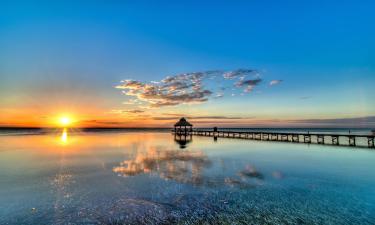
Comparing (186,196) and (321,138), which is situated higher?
(186,196)

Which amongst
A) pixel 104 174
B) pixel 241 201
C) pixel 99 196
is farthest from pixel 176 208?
pixel 104 174

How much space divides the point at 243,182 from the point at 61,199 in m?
9.93

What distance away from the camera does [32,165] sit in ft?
63.1

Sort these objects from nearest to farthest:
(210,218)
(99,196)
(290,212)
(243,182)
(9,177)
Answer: (210,218), (290,212), (99,196), (243,182), (9,177)

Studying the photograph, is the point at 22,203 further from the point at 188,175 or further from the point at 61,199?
the point at 188,175

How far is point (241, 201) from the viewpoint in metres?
9.68

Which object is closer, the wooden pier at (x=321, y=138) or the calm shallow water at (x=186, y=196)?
the calm shallow water at (x=186, y=196)

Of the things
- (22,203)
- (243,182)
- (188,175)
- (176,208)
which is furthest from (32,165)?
(243,182)

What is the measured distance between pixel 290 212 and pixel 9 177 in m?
17.7

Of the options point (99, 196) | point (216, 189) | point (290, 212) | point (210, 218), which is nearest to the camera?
point (210, 218)

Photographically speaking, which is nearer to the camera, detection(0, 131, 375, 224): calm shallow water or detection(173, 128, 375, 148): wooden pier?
detection(0, 131, 375, 224): calm shallow water

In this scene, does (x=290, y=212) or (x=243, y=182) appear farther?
(x=243, y=182)

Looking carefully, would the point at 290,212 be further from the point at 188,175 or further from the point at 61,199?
the point at 61,199

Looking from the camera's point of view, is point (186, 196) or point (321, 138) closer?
point (186, 196)
